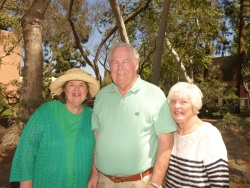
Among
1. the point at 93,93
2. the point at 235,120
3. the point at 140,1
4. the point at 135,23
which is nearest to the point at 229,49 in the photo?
the point at 135,23

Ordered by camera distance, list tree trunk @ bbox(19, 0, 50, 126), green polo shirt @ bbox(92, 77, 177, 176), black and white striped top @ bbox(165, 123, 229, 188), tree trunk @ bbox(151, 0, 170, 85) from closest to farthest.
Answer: black and white striped top @ bbox(165, 123, 229, 188) → green polo shirt @ bbox(92, 77, 177, 176) → tree trunk @ bbox(19, 0, 50, 126) → tree trunk @ bbox(151, 0, 170, 85)

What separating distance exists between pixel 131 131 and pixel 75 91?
736 millimetres

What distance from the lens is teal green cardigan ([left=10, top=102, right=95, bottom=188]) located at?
290 centimetres

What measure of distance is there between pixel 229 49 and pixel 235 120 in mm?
32067

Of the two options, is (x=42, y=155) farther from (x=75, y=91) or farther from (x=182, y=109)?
(x=182, y=109)

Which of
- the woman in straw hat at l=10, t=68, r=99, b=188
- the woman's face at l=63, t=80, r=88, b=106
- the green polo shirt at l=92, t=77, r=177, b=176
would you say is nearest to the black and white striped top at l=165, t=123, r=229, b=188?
the green polo shirt at l=92, t=77, r=177, b=176

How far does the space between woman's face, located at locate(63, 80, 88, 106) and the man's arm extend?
91cm

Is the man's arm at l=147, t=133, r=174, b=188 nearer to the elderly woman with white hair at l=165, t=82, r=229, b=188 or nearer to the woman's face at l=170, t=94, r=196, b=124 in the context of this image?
the elderly woman with white hair at l=165, t=82, r=229, b=188

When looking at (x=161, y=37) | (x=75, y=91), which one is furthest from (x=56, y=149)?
(x=161, y=37)

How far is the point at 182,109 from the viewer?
2.60 metres

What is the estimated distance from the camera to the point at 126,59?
9.96 feet

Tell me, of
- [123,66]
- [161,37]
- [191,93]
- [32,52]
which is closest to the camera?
[191,93]

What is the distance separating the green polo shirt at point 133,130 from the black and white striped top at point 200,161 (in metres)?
0.29

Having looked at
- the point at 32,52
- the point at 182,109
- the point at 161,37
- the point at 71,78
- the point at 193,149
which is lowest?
the point at 193,149
